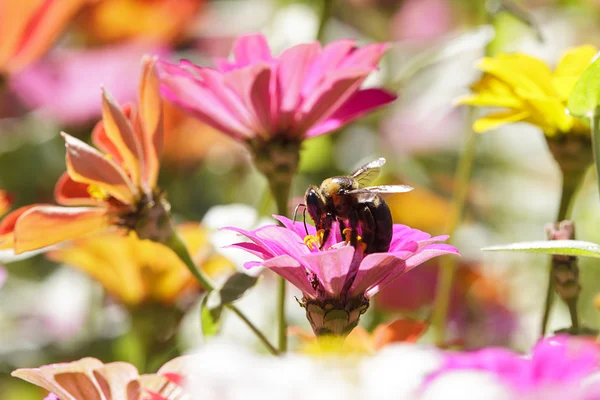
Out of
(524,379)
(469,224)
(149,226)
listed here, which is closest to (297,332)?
(149,226)

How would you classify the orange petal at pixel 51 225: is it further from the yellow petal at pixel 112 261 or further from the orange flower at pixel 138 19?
the orange flower at pixel 138 19

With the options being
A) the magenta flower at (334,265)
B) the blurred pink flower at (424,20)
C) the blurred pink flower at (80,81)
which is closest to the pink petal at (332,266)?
the magenta flower at (334,265)

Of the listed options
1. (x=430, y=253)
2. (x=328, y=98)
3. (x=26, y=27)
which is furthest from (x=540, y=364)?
(x=26, y=27)

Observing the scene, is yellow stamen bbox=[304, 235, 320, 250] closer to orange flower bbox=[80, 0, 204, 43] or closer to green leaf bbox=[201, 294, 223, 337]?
green leaf bbox=[201, 294, 223, 337]

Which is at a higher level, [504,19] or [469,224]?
[504,19]

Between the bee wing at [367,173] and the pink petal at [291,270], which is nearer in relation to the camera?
the pink petal at [291,270]

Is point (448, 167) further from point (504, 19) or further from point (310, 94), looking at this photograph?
point (310, 94)
